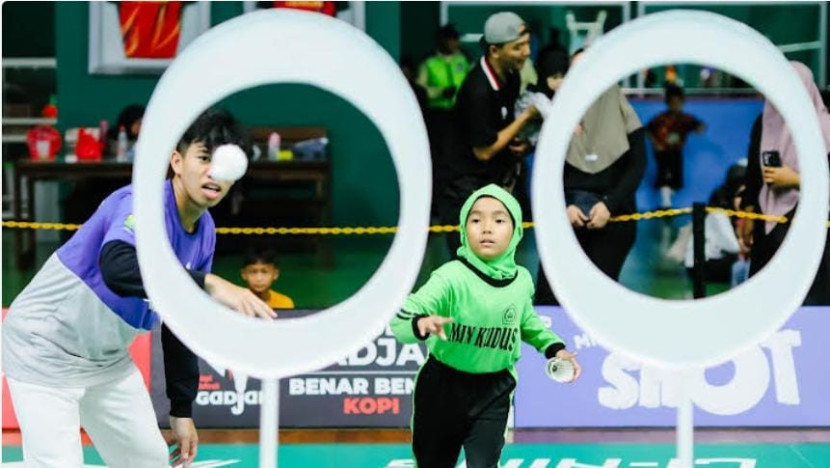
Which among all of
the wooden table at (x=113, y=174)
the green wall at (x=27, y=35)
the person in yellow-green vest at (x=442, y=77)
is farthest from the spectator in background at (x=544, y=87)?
the green wall at (x=27, y=35)

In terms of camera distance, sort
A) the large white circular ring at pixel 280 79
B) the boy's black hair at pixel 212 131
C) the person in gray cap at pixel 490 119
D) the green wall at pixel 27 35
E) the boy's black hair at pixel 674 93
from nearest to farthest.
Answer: the large white circular ring at pixel 280 79, the boy's black hair at pixel 212 131, the person in gray cap at pixel 490 119, the boy's black hair at pixel 674 93, the green wall at pixel 27 35

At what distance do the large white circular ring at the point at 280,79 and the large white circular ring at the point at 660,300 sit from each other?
0.90 ft

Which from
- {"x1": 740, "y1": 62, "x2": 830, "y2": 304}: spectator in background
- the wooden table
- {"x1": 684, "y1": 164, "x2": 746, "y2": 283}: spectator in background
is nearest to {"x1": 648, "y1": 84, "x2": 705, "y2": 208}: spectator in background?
{"x1": 684, "y1": 164, "x2": 746, "y2": 283}: spectator in background

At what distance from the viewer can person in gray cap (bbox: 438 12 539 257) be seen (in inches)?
262

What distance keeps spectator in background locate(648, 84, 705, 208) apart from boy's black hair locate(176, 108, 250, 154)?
1026cm

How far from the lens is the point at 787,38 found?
16.3m

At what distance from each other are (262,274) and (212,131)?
11.5ft

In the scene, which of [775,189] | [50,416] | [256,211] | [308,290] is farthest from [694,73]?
[50,416]

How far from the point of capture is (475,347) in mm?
4805

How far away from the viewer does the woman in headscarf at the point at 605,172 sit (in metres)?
6.79

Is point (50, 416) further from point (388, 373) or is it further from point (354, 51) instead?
point (388, 373)

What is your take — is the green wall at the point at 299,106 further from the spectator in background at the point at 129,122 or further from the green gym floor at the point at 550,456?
the green gym floor at the point at 550,456

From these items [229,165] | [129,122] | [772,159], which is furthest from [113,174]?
[229,165]

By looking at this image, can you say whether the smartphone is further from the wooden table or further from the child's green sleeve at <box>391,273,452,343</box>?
the wooden table
